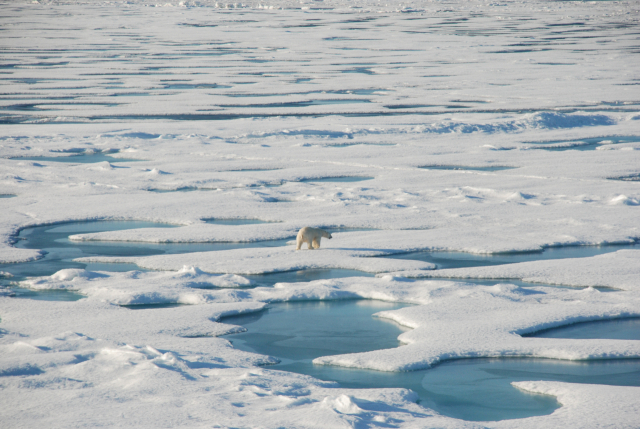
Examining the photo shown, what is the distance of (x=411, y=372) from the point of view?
388 centimetres

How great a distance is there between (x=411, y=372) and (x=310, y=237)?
2452 mm

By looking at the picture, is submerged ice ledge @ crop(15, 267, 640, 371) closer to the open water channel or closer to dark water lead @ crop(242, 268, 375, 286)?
the open water channel

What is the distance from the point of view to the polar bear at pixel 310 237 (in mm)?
6137

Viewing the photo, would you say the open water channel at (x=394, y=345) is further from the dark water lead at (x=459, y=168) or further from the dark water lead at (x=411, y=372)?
the dark water lead at (x=459, y=168)

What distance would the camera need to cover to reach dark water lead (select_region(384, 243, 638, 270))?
237 inches

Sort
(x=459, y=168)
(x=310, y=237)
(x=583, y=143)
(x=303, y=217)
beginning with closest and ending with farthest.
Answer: (x=310, y=237)
(x=303, y=217)
(x=459, y=168)
(x=583, y=143)

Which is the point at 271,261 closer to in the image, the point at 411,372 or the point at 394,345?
the point at 394,345

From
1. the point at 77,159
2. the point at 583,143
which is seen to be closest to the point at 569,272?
the point at 583,143

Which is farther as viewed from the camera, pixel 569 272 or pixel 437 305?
pixel 569 272

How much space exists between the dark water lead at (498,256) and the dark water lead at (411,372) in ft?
4.14

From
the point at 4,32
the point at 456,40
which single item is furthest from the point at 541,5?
the point at 4,32

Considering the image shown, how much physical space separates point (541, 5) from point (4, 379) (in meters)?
61.2

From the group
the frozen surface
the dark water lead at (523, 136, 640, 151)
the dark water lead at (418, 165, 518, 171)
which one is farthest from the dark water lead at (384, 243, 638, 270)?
the dark water lead at (523, 136, 640, 151)

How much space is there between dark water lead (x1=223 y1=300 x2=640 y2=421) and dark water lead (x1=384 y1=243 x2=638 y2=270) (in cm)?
126
